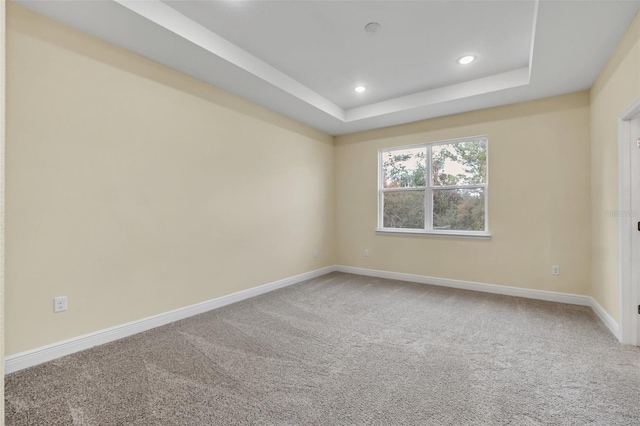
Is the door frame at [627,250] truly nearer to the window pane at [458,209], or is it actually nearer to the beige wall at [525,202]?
the beige wall at [525,202]

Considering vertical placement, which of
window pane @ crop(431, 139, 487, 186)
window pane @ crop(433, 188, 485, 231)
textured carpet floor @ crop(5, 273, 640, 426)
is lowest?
textured carpet floor @ crop(5, 273, 640, 426)

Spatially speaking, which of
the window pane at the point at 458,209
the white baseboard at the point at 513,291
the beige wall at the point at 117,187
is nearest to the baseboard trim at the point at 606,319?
the white baseboard at the point at 513,291

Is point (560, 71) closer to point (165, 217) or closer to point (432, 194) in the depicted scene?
point (432, 194)

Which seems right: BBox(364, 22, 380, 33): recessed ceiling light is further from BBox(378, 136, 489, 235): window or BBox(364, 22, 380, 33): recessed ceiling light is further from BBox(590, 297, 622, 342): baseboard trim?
BBox(590, 297, 622, 342): baseboard trim

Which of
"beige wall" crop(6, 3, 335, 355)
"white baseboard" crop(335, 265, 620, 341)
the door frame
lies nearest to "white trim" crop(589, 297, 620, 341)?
"white baseboard" crop(335, 265, 620, 341)

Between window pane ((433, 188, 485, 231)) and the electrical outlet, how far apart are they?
4367 millimetres

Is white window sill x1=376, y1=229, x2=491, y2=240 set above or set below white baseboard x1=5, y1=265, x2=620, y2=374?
above

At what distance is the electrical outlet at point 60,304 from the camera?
2.18m

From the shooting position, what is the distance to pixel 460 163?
4.21 m

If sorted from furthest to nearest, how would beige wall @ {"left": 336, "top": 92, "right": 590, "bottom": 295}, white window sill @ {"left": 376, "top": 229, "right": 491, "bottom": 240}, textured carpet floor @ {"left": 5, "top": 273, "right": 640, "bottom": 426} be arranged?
white window sill @ {"left": 376, "top": 229, "right": 491, "bottom": 240} → beige wall @ {"left": 336, "top": 92, "right": 590, "bottom": 295} → textured carpet floor @ {"left": 5, "top": 273, "right": 640, "bottom": 426}

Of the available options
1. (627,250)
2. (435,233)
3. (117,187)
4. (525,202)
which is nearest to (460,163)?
(525,202)

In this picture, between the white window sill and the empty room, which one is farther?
the white window sill

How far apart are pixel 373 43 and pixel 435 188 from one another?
2.40 m

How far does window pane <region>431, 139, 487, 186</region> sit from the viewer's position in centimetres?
405
